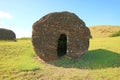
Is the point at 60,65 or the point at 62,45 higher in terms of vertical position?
the point at 62,45

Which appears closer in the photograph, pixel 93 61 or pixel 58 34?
pixel 93 61

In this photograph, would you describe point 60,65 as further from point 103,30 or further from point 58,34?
point 103,30

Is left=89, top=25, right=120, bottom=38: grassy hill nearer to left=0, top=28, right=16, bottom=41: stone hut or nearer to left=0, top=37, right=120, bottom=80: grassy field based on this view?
left=0, top=28, right=16, bottom=41: stone hut

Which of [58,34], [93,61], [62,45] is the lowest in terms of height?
[93,61]

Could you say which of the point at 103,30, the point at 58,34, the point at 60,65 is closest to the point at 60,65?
the point at 60,65

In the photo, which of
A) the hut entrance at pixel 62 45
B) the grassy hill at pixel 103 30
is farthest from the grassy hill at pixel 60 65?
the grassy hill at pixel 103 30

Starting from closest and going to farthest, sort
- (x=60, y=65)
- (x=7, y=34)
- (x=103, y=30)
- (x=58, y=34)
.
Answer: (x=60, y=65)
(x=58, y=34)
(x=7, y=34)
(x=103, y=30)

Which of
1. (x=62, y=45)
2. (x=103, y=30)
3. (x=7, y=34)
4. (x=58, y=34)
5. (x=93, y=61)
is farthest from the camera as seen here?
(x=103, y=30)

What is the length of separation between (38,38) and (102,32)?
21.5m

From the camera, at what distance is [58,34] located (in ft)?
80.4

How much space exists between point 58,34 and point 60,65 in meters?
2.75

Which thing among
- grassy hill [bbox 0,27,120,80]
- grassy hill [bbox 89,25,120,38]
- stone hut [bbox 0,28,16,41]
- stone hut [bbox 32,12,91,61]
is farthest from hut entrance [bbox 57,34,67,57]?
grassy hill [bbox 89,25,120,38]

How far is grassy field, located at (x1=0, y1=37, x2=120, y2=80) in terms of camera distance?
1944cm

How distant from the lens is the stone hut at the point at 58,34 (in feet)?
79.2
